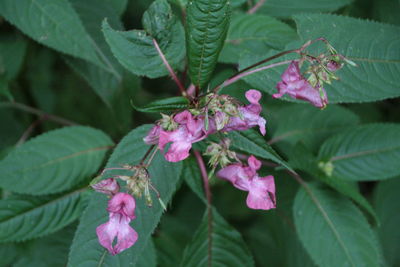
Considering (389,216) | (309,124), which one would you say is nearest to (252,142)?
(309,124)

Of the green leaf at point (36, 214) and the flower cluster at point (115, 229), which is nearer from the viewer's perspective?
the flower cluster at point (115, 229)

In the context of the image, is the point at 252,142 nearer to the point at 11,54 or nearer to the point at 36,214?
the point at 36,214

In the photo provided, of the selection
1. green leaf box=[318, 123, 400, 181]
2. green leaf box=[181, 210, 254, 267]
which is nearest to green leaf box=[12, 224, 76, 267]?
green leaf box=[181, 210, 254, 267]

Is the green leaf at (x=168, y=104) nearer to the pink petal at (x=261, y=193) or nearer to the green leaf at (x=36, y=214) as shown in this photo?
the pink petal at (x=261, y=193)

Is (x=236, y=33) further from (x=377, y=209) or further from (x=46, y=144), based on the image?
(x=377, y=209)

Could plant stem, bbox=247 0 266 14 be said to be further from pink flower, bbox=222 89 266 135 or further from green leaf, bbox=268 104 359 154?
pink flower, bbox=222 89 266 135

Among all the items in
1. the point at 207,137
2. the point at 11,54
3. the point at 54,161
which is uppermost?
the point at 207,137

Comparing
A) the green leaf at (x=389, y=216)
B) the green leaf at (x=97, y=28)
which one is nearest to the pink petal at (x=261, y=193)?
the green leaf at (x=97, y=28)
